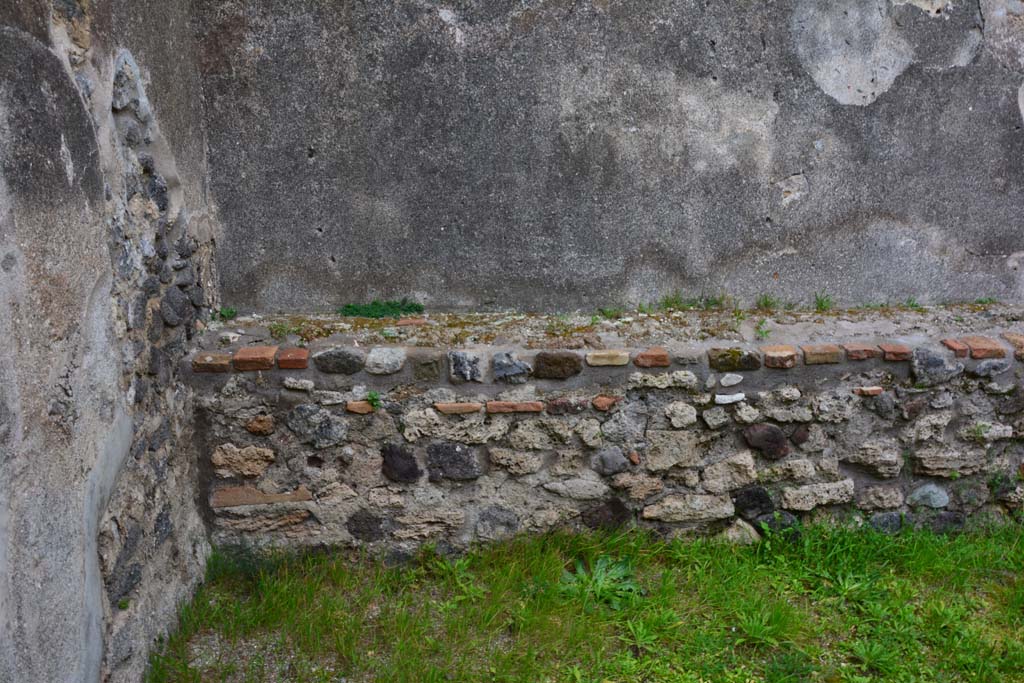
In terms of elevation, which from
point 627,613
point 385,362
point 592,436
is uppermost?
point 385,362

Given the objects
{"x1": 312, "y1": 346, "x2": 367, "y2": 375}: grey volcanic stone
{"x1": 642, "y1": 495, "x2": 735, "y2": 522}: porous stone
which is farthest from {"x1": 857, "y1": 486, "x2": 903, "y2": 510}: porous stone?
{"x1": 312, "y1": 346, "x2": 367, "y2": 375}: grey volcanic stone

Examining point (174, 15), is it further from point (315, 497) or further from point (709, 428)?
point (709, 428)

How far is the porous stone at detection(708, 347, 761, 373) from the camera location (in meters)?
2.69

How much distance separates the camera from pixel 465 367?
2.62 m

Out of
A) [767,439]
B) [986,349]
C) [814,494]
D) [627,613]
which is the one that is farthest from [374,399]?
[986,349]

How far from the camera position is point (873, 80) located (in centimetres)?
287

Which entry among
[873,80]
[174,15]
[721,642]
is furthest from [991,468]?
[174,15]

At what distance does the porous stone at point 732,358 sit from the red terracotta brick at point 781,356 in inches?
1.5

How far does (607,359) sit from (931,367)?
123 cm

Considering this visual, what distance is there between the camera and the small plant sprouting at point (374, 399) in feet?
8.59

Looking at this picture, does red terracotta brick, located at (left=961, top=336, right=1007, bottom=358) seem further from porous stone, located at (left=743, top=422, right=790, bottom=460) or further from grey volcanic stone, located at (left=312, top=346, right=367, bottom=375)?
grey volcanic stone, located at (left=312, top=346, right=367, bottom=375)

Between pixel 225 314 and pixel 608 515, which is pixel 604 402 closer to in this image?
pixel 608 515

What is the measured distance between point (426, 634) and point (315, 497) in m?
0.66

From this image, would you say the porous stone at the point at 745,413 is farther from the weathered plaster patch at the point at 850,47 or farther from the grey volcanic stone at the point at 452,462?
the weathered plaster patch at the point at 850,47
